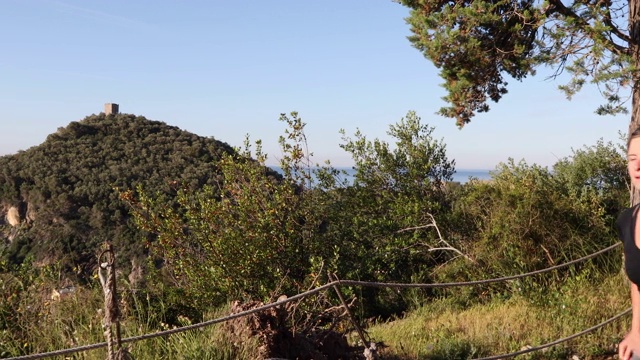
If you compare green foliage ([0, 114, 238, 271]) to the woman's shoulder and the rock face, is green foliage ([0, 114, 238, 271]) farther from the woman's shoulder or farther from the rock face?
the woman's shoulder

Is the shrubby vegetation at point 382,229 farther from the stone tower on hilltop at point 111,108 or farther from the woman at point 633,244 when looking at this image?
the stone tower on hilltop at point 111,108

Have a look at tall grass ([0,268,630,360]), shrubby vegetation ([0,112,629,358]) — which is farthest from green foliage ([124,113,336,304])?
tall grass ([0,268,630,360])

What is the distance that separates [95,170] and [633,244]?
4208cm

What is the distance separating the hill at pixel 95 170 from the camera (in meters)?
33.0

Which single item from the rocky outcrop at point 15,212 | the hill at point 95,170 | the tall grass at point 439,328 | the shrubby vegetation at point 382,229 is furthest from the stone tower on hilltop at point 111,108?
the tall grass at point 439,328

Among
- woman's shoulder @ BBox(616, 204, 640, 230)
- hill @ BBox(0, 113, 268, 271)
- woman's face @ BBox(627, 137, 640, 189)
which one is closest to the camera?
woman's face @ BBox(627, 137, 640, 189)

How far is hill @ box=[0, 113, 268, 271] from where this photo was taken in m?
33.0

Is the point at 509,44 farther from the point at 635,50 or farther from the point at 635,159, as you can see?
the point at 635,159

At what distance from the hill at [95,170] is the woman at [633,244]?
86.9ft

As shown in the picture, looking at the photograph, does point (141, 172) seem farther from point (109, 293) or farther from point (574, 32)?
point (109, 293)

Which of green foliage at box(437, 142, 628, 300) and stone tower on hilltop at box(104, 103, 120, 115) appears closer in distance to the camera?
green foliage at box(437, 142, 628, 300)

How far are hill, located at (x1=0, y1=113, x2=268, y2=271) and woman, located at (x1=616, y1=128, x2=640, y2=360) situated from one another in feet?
86.9

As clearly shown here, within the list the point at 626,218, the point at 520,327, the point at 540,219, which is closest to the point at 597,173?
the point at 540,219

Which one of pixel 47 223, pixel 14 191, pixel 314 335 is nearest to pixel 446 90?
pixel 314 335
